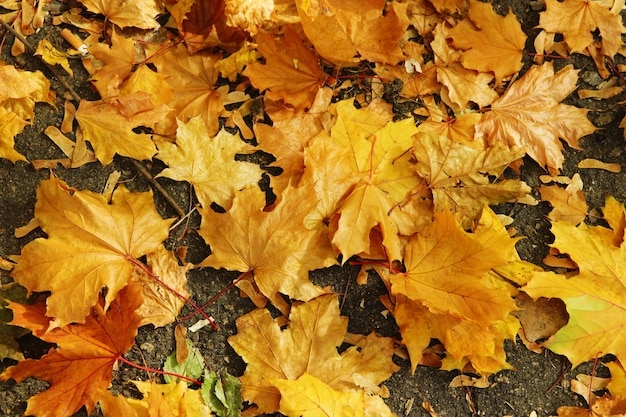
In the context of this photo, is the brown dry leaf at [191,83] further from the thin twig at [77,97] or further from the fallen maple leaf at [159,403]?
the fallen maple leaf at [159,403]

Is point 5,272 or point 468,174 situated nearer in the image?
point 5,272

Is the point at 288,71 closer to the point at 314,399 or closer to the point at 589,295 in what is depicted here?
the point at 314,399

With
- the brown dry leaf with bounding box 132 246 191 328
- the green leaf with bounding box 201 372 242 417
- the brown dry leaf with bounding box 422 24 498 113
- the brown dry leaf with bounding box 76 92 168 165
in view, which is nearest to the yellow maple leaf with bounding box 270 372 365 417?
the green leaf with bounding box 201 372 242 417

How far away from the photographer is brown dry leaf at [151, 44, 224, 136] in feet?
7.09

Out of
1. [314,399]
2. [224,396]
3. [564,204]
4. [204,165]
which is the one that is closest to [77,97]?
[204,165]

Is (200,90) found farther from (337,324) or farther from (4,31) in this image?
(337,324)

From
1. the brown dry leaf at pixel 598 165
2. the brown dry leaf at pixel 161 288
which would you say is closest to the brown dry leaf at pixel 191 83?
the brown dry leaf at pixel 161 288

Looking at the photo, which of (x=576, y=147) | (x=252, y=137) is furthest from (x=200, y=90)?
(x=576, y=147)

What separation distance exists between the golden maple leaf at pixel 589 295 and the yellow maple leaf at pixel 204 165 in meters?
1.09

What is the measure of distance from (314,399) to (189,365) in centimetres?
45

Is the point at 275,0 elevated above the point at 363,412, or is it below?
above

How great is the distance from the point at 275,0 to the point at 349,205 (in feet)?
2.66

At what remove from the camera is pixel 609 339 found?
81.7 inches

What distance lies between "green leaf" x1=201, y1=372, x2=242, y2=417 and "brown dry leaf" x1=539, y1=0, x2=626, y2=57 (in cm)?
176
